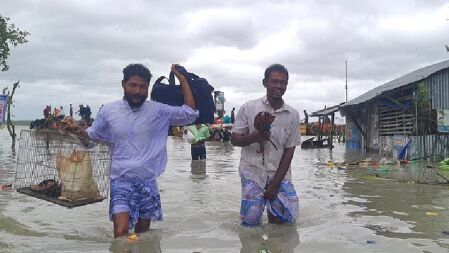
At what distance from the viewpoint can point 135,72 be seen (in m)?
4.35

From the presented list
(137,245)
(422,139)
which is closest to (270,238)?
(137,245)

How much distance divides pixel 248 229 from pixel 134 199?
1258mm

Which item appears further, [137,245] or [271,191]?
[271,191]

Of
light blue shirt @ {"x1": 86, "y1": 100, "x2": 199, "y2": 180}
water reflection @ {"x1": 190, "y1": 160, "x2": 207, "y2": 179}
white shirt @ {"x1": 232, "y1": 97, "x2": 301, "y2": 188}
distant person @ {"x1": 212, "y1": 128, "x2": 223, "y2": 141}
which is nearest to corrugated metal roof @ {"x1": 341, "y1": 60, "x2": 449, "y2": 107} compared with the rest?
water reflection @ {"x1": 190, "y1": 160, "x2": 207, "y2": 179}

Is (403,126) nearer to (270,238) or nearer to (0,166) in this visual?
(0,166)

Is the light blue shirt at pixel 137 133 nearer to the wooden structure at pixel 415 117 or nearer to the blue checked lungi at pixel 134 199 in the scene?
the blue checked lungi at pixel 134 199

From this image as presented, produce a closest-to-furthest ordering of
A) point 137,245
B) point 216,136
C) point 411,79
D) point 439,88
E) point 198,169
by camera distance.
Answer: point 137,245
point 198,169
point 439,88
point 411,79
point 216,136

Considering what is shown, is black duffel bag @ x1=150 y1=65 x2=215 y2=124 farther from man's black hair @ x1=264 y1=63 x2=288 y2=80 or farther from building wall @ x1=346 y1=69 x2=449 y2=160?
building wall @ x1=346 y1=69 x2=449 y2=160

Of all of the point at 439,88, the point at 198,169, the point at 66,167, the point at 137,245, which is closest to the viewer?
the point at 137,245

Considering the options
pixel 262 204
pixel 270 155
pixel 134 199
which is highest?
pixel 270 155

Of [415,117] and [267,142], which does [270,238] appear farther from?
[415,117]

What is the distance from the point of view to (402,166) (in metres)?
13.4

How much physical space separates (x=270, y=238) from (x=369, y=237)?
0.95 metres

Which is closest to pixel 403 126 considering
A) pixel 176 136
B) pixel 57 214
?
pixel 57 214
